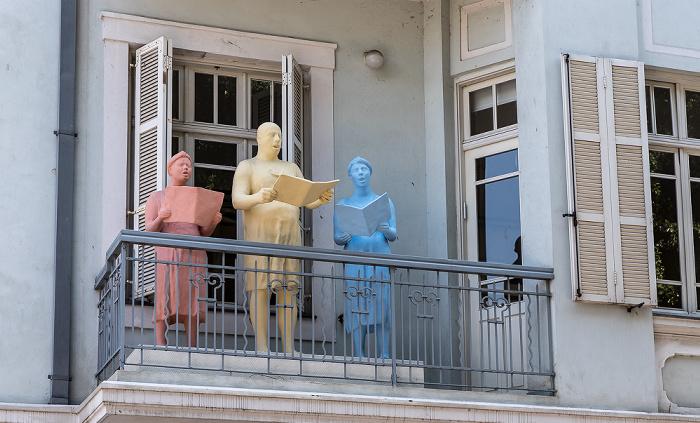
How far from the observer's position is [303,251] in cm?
915

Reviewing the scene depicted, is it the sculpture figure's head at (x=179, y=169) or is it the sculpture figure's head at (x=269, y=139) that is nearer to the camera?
the sculpture figure's head at (x=179, y=169)

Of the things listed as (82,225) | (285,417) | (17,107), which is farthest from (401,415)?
(17,107)

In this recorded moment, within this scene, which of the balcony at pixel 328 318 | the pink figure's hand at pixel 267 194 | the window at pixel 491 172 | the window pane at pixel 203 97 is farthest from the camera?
the window at pixel 491 172

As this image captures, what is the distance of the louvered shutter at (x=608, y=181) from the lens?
384 inches

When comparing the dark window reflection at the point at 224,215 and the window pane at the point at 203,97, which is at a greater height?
the window pane at the point at 203,97

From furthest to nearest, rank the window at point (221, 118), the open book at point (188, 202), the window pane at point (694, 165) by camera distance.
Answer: the window pane at point (694, 165), the window at point (221, 118), the open book at point (188, 202)

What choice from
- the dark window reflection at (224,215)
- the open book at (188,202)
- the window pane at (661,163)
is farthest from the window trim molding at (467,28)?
the open book at (188,202)

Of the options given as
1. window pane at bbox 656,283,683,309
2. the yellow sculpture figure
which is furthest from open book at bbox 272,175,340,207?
window pane at bbox 656,283,683,309

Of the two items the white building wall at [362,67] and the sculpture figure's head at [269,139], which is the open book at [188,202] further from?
the white building wall at [362,67]

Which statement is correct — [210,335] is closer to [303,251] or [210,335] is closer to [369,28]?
[303,251]

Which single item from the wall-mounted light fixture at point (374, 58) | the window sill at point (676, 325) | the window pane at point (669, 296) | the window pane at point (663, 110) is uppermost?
the wall-mounted light fixture at point (374, 58)

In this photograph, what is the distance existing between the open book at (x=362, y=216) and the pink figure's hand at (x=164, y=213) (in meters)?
1.22

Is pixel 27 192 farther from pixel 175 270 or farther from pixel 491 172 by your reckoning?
pixel 491 172

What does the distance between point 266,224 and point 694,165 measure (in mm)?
3893
